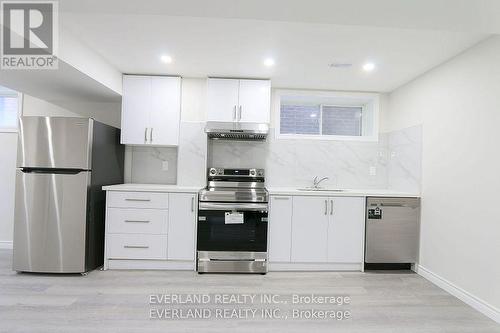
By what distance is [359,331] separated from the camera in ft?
6.27

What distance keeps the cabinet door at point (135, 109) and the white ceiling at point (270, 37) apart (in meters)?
0.16

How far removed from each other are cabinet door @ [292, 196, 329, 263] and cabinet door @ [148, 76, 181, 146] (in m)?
1.73

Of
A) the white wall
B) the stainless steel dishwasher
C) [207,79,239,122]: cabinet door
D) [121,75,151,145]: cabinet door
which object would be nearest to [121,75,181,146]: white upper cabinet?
[121,75,151,145]: cabinet door

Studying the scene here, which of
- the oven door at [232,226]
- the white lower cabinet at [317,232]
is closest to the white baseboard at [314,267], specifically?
the white lower cabinet at [317,232]

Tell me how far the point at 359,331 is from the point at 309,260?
110 cm

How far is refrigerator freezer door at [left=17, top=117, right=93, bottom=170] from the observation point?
267 cm

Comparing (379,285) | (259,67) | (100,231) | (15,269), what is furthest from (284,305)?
(15,269)

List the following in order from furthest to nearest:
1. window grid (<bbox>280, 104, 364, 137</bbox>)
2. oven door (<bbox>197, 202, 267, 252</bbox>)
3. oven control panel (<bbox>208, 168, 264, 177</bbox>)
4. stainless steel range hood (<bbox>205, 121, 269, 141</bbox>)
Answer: window grid (<bbox>280, 104, 364, 137</bbox>), oven control panel (<bbox>208, 168, 264, 177</bbox>), stainless steel range hood (<bbox>205, 121, 269, 141</bbox>), oven door (<bbox>197, 202, 267, 252</bbox>)

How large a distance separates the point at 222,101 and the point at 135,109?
1080mm

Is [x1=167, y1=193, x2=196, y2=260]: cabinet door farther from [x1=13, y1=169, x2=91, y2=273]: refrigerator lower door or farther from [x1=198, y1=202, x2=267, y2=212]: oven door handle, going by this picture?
[x1=13, y1=169, x2=91, y2=273]: refrigerator lower door

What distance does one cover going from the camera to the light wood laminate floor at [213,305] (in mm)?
1937

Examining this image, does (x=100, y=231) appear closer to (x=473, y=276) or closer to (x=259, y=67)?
(x=259, y=67)

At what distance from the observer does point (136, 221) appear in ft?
9.57

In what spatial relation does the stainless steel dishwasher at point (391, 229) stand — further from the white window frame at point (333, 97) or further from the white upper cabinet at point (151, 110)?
the white upper cabinet at point (151, 110)
